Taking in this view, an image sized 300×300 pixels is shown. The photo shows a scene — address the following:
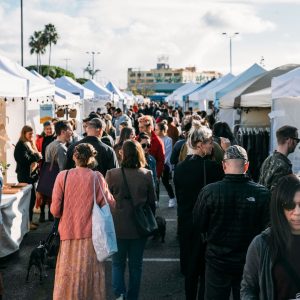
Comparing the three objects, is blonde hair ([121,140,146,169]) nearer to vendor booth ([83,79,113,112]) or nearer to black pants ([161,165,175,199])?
black pants ([161,165,175,199])

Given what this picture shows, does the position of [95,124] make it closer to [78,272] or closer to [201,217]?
[78,272]

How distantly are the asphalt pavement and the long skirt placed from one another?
0.94m

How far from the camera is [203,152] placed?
5238 millimetres

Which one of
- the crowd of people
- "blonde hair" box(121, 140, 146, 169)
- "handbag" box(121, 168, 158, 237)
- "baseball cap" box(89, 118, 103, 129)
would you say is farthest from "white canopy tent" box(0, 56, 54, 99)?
"handbag" box(121, 168, 158, 237)

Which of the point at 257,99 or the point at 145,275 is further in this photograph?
the point at 257,99

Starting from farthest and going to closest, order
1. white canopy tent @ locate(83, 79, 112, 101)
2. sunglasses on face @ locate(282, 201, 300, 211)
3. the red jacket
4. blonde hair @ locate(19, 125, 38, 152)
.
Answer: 1. white canopy tent @ locate(83, 79, 112, 101)
2. the red jacket
3. blonde hair @ locate(19, 125, 38, 152)
4. sunglasses on face @ locate(282, 201, 300, 211)

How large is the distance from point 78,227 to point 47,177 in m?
3.97

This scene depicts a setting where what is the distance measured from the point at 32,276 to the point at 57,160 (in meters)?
2.32

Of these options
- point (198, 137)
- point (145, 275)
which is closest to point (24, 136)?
point (145, 275)

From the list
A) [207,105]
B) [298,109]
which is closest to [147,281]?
[298,109]

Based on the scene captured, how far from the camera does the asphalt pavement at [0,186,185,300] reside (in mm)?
6108

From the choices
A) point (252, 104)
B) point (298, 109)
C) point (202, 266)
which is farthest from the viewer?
point (252, 104)

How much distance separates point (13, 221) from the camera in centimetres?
745

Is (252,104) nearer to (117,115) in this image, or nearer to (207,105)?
(117,115)
